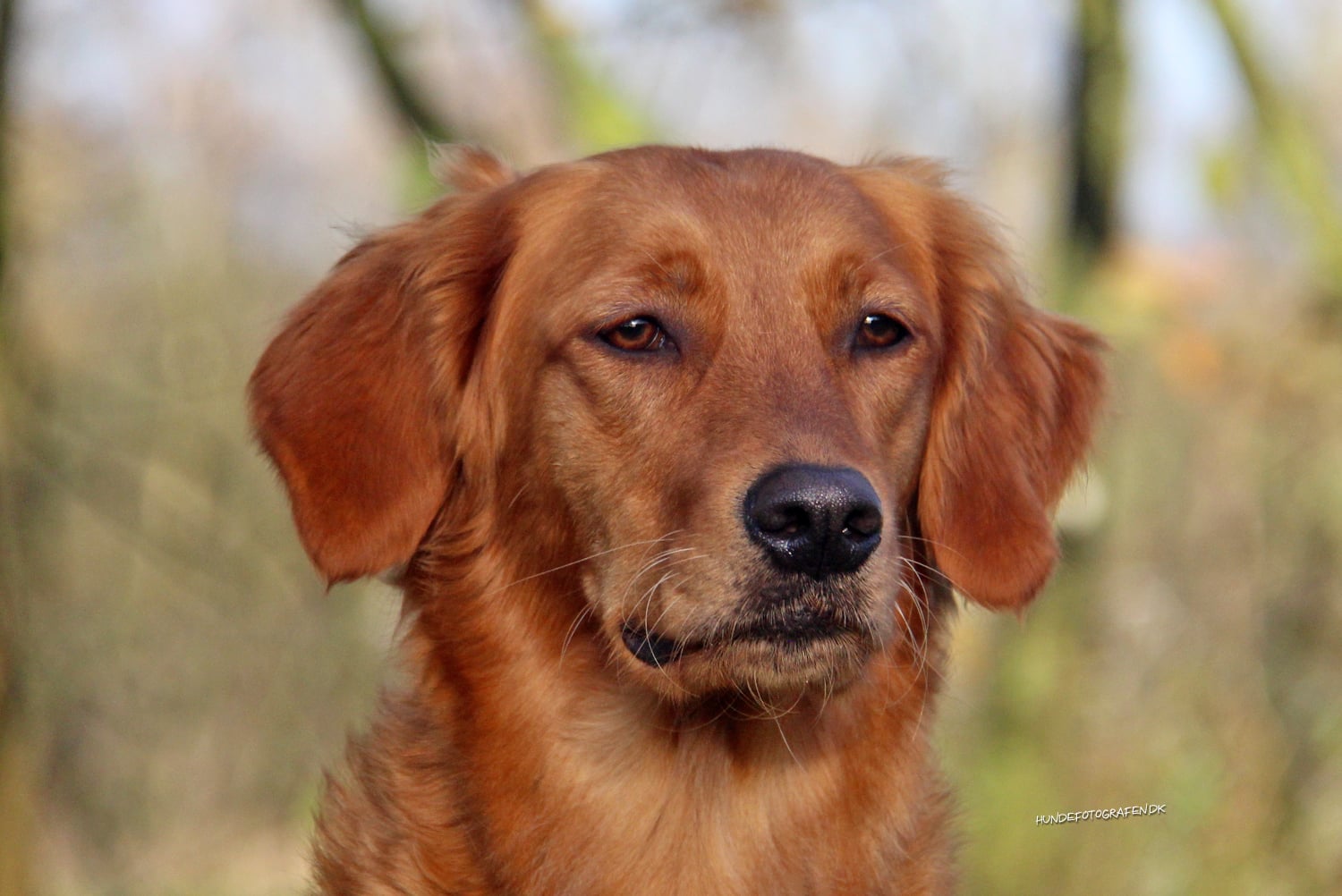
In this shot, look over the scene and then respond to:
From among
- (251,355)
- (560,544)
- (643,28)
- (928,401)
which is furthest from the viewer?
(251,355)

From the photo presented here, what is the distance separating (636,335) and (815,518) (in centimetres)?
69

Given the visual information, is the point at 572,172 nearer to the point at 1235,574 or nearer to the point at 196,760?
the point at 1235,574

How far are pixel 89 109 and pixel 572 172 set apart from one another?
7355mm

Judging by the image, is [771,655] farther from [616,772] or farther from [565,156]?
[565,156]

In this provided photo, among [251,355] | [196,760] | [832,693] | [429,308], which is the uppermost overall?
[429,308]

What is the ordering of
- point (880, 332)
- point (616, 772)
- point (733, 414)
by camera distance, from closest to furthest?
point (733, 414), point (616, 772), point (880, 332)

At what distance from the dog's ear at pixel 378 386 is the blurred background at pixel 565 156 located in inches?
81.9

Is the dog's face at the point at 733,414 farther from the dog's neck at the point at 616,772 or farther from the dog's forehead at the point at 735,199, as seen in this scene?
the dog's neck at the point at 616,772

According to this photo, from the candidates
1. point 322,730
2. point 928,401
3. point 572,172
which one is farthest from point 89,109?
point 928,401

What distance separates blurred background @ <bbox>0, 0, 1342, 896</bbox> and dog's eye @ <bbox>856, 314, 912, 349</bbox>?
241 cm

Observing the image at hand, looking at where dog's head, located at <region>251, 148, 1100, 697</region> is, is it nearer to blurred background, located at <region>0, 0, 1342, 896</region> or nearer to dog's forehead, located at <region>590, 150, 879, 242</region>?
dog's forehead, located at <region>590, 150, 879, 242</region>

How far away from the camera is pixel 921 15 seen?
328 inches

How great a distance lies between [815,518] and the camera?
2.62 meters

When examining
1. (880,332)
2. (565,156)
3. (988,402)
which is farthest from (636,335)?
(565,156)
